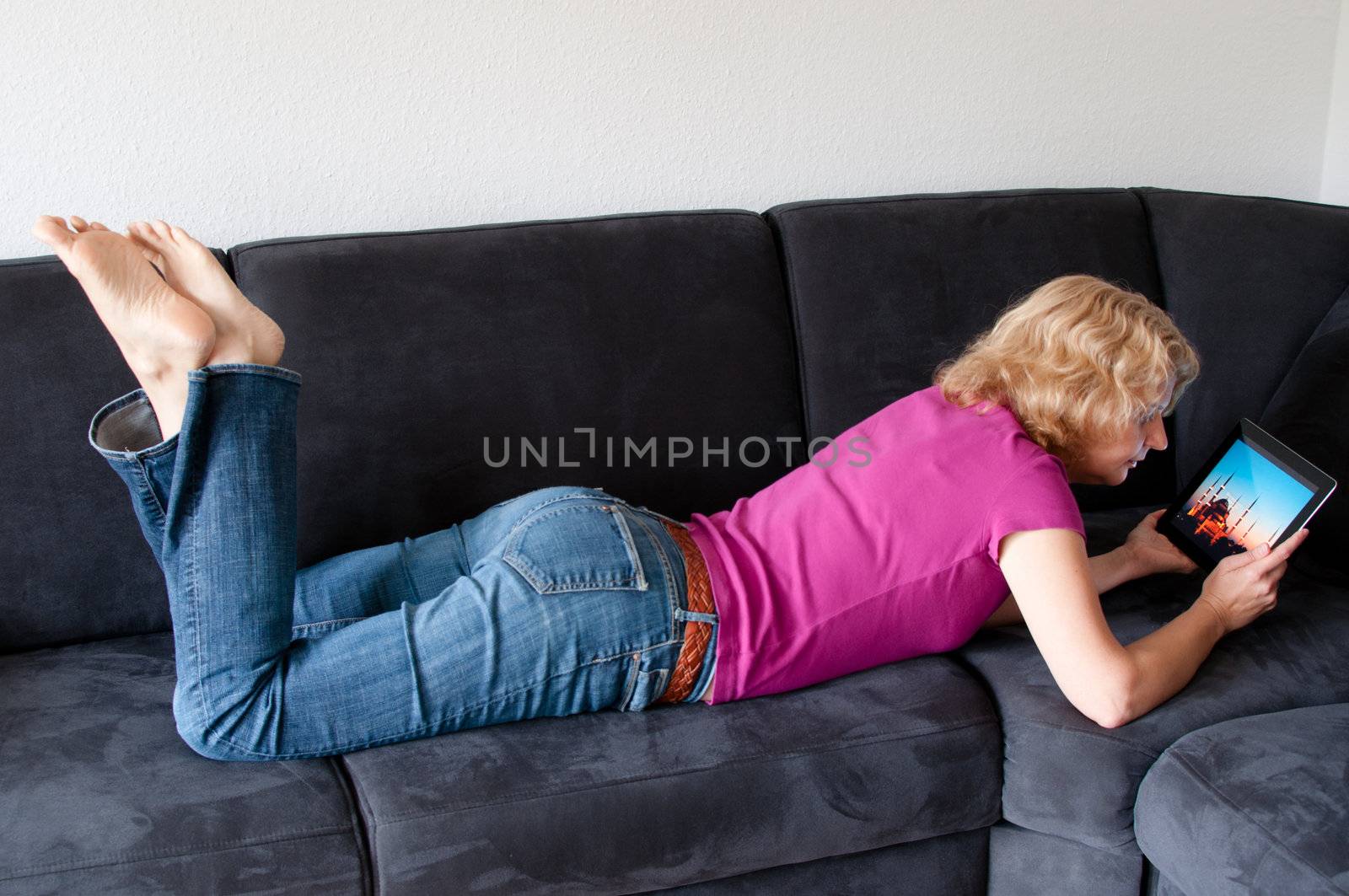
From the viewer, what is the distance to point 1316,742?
128 cm

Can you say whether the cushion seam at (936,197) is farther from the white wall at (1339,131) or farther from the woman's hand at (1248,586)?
the woman's hand at (1248,586)

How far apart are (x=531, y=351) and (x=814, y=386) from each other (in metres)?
0.46

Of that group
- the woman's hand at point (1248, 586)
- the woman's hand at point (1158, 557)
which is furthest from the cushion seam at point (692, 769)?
the woman's hand at point (1158, 557)

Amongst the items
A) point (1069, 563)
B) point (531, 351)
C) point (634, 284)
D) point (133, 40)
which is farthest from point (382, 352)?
point (1069, 563)

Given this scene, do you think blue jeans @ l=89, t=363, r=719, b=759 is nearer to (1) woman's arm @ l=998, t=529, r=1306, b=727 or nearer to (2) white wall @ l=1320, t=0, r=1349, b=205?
(1) woman's arm @ l=998, t=529, r=1306, b=727

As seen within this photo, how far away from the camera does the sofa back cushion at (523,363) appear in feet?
5.50

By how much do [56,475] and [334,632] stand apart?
53 centimetres

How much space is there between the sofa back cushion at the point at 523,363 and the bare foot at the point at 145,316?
0.37 meters

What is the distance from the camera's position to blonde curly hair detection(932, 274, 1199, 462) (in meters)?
1.38

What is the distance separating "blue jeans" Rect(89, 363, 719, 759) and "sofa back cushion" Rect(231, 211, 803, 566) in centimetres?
33

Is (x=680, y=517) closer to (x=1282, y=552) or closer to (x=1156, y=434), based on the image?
(x=1156, y=434)

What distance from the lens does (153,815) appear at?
3.86 ft

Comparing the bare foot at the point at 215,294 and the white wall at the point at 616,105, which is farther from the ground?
the white wall at the point at 616,105

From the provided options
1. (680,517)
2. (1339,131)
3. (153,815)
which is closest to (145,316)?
(153,815)
